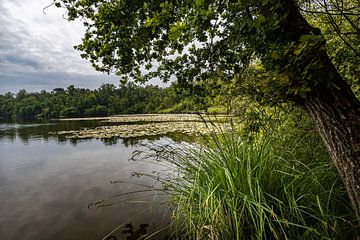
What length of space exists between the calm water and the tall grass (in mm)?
597

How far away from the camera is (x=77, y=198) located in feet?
16.1

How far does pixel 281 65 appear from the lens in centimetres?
142

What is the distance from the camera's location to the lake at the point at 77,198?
354 centimetres

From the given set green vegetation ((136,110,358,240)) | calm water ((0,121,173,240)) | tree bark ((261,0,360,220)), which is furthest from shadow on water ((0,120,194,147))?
tree bark ((261,0,360,220))

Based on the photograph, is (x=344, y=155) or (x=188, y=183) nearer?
(x=344, y=155)

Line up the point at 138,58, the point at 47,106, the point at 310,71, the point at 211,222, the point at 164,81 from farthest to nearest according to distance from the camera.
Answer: the point at 47,106
the point at 138,58
the point at 164,81
the point at 211,222
the point at 310,71

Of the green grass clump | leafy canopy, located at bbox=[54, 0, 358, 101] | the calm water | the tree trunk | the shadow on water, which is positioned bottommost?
the calm water

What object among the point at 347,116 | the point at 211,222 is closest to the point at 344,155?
the point at 347,116

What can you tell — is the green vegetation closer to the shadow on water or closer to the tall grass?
the tall grass

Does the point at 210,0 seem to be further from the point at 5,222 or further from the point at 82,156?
the point at 82,156

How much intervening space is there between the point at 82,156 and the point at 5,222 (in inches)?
208

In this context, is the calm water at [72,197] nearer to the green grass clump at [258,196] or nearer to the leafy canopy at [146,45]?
the green grass clump at [258,196]

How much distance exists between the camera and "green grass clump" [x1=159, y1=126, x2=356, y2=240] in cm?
161

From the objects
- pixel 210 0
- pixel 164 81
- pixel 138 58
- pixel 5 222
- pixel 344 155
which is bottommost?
pixel 5 222
